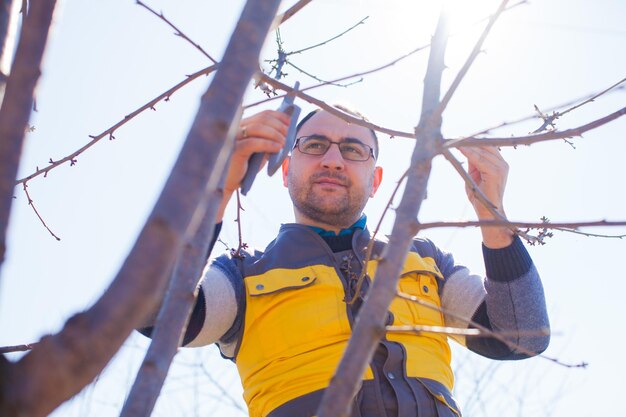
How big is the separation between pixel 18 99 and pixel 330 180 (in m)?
2.46

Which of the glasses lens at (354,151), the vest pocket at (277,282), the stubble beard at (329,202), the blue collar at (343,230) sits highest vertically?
the glasses lens at (354,151)

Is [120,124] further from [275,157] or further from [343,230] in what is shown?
[343,230]

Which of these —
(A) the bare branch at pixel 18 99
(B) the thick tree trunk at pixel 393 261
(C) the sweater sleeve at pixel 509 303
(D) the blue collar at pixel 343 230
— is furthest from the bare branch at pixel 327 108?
(D) the blue collar at pixel 343 230

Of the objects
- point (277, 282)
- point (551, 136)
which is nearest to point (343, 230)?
point (277, 282)

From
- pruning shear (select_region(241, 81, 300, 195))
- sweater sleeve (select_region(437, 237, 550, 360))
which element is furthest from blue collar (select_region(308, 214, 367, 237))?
pruning shear (select_region(241, 81, 300, 195))

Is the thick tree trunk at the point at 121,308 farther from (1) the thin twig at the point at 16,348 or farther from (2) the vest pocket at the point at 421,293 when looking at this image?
(2) the vest pocket at the point at 421,293

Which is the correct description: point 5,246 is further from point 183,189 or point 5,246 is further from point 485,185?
point 485,185

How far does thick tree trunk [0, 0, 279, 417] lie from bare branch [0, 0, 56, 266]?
15 cm

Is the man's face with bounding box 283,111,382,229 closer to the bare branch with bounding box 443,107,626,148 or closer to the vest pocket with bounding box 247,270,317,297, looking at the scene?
the vest pocket with bounding box 247,270,317,297

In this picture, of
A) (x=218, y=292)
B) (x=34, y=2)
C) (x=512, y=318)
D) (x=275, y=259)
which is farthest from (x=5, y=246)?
(x=512, y=318)

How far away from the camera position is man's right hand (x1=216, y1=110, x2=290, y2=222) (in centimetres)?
168

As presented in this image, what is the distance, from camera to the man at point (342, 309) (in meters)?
2.49

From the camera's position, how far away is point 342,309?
2604 mm

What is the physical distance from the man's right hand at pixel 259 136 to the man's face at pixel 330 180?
1.45 m
